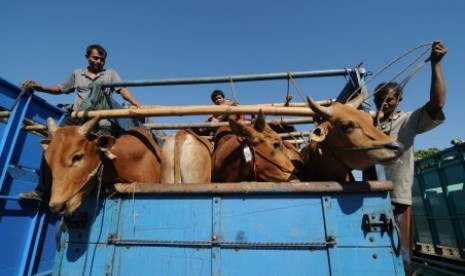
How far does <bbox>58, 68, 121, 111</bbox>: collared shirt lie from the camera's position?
4.92m

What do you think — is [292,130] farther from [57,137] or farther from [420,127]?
[57,137]

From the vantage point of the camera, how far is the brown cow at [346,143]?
2926mm

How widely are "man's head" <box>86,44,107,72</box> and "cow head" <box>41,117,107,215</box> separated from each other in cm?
218

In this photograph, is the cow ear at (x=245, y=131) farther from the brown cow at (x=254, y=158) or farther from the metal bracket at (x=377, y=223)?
the metal bracket at (x=377, y=223)

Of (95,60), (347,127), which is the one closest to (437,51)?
(347,127)

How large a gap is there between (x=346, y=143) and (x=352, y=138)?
0.09 m

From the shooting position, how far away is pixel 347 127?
3170 mm

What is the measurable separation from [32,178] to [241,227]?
3776 millimetres

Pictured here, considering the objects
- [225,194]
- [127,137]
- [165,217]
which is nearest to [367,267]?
[225,194]

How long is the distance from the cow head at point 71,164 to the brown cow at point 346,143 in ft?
8.43

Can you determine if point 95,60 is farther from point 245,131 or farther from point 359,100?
point 359,100

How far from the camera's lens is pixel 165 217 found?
9.11ft

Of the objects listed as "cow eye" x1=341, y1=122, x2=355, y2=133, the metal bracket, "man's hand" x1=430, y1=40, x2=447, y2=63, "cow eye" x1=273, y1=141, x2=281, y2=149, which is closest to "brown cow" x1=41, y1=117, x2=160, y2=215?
"cow eye" x1=273, y1=141, x2=281, y2=149

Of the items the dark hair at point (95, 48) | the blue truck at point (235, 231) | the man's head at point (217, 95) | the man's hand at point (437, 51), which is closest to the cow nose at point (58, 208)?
the blue truck at point (235, 231)
